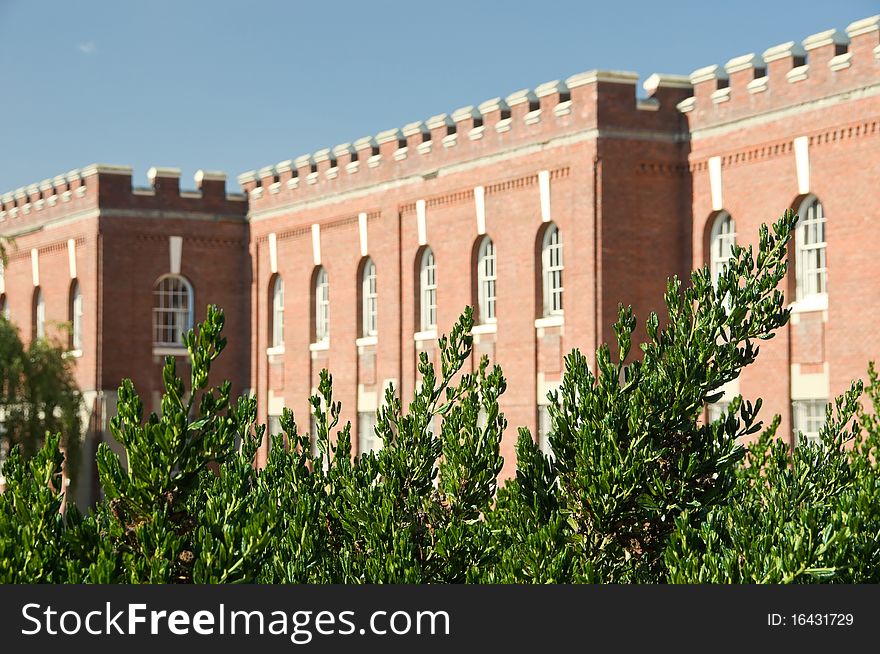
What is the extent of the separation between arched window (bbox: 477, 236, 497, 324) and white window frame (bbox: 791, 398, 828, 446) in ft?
24.0

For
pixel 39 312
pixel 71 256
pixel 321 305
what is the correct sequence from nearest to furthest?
pixel 321 305 < pixel 71 256 < pixel 39 312

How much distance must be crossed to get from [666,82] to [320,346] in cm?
1220

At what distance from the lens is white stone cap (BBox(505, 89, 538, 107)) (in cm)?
3014

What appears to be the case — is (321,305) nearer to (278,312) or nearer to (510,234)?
(278,312)

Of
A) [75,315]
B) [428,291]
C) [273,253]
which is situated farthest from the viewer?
[75,315]

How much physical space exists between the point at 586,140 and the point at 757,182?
3313mm

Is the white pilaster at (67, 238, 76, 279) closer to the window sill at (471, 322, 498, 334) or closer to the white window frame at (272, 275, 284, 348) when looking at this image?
the white window frame at (272, 275, 284, 348)

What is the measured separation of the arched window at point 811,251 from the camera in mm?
26078

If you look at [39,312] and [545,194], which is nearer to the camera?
[545,194]

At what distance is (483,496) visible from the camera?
11828 mm

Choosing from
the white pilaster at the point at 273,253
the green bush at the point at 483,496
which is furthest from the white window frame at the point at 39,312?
the green bush at the point at 483,496

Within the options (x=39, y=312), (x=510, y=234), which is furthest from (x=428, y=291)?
(x=39, y=312)

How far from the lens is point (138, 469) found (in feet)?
34.7

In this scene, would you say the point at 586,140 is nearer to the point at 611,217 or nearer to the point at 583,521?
the point at 611,217
